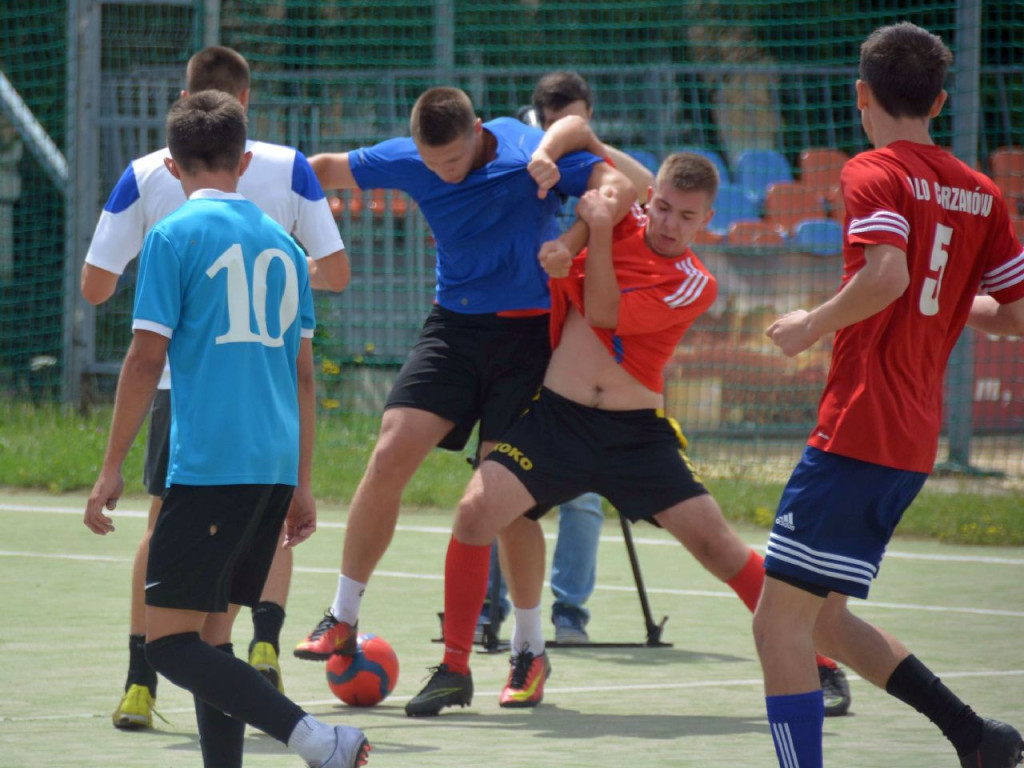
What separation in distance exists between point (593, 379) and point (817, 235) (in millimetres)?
8691

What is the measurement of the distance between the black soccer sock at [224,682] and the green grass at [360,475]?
6.40m

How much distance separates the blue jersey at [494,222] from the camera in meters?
6.07

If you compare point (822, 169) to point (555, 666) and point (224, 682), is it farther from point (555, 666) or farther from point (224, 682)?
point (224, 682)

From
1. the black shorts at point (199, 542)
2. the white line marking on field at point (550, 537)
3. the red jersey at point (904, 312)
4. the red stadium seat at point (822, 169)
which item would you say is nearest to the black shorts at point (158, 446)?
the black shorts at point (199, 542)

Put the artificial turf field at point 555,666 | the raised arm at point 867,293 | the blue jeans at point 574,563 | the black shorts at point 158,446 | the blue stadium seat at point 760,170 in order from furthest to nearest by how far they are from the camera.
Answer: the blue stadium seat at point 760,170
the blue jeans at point 574,563
the black shorts at point 158,446
the artificial turf field at point 555,666
the raised arm at point 867,293

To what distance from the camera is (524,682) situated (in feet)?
19.4

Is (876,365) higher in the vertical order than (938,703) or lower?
higher

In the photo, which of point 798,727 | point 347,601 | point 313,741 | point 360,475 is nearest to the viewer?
point 313,741

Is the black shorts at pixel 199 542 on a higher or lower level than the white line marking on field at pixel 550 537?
higher

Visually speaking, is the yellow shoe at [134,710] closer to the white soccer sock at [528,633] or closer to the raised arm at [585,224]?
the white soccer sock at [528,633]

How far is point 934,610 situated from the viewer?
26.2 feet

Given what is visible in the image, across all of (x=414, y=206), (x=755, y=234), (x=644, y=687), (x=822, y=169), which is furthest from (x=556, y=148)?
(x=822, y=169)

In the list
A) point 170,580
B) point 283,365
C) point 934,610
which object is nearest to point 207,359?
point 283,365

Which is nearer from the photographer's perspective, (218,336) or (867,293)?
(867,293)
